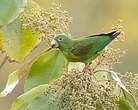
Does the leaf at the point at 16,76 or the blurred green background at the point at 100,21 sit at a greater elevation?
the leaf at the point at 16,76

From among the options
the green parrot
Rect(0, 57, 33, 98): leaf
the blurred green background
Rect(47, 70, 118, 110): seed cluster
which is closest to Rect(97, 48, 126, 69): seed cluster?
the green parrot

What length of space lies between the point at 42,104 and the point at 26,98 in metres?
0.07

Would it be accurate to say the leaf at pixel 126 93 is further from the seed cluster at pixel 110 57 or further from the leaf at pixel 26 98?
the leaf at pixel 26 98

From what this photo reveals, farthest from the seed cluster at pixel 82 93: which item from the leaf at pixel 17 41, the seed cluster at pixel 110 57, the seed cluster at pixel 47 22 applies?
the leaf at pixel 17 41

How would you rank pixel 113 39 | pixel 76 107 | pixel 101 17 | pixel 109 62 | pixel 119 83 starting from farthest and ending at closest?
pixel 101 17 → pixel 113 39 → pixel 109 62 → pixel 119 83 → pixel 76 107

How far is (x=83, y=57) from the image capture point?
216 cm

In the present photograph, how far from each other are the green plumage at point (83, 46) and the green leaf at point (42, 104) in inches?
11.8

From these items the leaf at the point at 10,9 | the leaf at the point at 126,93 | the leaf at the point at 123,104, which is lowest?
the leaf at the point at 123,104

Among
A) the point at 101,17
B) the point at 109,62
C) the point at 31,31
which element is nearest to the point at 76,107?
the point at 109,62

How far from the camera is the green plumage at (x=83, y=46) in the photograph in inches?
83.0

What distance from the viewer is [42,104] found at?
190 centimetres

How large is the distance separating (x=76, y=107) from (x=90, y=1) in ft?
30.3

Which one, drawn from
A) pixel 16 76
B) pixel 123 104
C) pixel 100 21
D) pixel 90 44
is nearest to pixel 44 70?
pixel 16 76

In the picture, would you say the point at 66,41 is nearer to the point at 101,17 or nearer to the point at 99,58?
the point at 99,58
